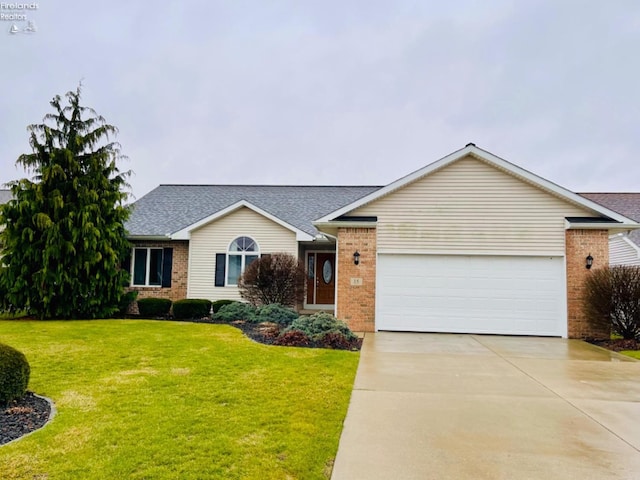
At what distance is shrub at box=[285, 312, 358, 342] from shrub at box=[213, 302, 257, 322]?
3.02m

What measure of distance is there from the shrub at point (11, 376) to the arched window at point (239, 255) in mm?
10702

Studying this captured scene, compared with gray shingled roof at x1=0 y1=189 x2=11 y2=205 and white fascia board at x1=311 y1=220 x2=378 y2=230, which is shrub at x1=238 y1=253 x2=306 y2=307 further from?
gray shingled roof at x1=0 y1=189 x2=11 y2=205

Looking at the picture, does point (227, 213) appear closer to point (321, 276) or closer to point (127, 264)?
point (127, 264)

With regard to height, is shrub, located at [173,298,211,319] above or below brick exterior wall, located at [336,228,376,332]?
below

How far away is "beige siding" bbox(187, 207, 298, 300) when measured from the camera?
1580cm

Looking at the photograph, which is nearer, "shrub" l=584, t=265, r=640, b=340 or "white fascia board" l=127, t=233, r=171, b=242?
"shrub" l=584, t=265, r=640, b=340

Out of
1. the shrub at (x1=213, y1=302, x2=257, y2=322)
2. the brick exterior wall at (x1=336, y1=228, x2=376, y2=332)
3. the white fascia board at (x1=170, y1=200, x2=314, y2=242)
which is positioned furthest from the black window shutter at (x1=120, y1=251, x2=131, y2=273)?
the brick exterior wall at (x1=336, y1=228, x2=376, y2=332)

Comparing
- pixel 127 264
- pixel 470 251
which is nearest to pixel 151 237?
pixel 127 264

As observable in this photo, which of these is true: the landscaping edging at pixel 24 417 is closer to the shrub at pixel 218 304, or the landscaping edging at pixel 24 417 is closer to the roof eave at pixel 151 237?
the shrub at pixel 218 304

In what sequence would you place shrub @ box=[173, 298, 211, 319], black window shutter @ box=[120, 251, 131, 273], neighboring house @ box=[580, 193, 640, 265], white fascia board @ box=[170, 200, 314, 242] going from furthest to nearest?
neighboring house @ box=[580, 193, 640, 265], black window shutter @ box=[120, 251, 131, 273], white fascia board @ box=[170, 200, 314, 242], shrub @ box=[173, 298, 211, 319]

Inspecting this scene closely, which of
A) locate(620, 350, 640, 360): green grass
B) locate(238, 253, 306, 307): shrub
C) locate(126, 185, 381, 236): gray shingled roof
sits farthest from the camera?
locate(126, 185, 381, 236): gray shingled roof

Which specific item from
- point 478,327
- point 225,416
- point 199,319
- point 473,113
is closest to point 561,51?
point 473,113

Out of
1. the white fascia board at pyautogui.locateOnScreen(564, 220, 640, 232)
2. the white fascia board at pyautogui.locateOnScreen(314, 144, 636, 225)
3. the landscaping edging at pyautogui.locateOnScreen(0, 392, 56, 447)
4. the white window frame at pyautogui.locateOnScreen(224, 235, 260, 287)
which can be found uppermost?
the white fascia board at pyautogui.locateOnScreen(314, 144, 636, 225)

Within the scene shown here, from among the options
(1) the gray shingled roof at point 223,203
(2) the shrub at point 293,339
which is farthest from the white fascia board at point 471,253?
(1) the gray shingled roof at point 223,203
